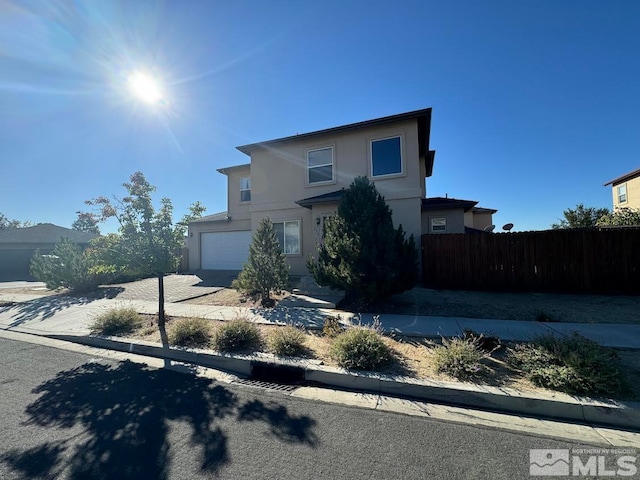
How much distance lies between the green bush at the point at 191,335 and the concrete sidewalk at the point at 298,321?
1234 mm

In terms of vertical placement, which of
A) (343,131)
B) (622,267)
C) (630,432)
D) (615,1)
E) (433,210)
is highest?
(615,1)

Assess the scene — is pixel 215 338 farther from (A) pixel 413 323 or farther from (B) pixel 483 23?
(B) pixel 483 23

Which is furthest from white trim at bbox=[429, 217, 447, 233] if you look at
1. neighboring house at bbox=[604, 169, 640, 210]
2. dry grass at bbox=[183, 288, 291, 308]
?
neighboring house at bbox=[604, 169, 640, 210]

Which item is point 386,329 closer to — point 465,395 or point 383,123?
point 465,395

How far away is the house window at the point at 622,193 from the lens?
2359 centimetres

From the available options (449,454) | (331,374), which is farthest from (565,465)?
(331,374)

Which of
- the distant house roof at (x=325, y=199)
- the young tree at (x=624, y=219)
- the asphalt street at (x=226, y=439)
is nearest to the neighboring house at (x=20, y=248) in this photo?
the distant house roof at (x=325, y=199)

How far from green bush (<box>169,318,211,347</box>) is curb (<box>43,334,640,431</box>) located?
29.9 inches

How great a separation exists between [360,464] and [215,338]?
3.89 m

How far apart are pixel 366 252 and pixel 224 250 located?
12477mm

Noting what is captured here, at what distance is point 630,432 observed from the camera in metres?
2.96

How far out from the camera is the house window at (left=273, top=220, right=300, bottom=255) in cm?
1351

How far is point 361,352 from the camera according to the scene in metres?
4.54

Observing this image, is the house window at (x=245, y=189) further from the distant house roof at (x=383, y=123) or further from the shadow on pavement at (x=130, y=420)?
the shadow on pavement at (x=130, y=420)
